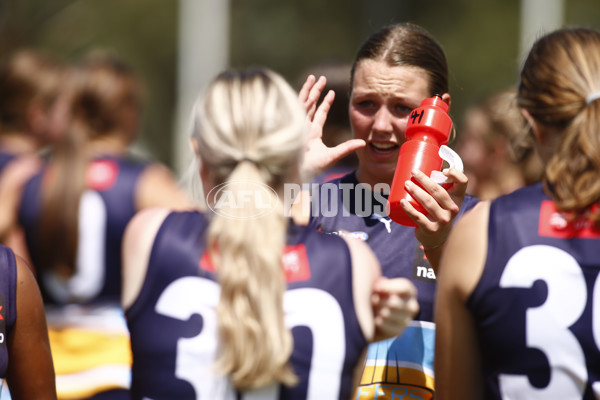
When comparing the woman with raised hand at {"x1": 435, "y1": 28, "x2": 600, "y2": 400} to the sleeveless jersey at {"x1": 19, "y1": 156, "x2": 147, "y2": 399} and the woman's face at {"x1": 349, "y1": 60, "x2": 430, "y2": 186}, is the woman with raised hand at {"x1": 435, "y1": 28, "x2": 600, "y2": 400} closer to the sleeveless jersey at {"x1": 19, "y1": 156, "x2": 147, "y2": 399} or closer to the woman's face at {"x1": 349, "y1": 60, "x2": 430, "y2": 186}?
the woman's face at {"x1": 349, "y1": 60, "x2": 430, "y2": 186}

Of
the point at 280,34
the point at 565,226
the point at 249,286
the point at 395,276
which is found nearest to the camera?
the point at 249,286

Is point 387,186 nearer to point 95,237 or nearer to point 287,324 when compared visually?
point 287,324

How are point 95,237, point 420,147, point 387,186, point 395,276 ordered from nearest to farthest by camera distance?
point 420,147
point 395,276
point 387,186
point 95,237

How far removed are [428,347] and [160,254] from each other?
0.91 meters

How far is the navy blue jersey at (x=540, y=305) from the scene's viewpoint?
1.98 metres

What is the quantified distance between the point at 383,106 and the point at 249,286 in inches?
34.1

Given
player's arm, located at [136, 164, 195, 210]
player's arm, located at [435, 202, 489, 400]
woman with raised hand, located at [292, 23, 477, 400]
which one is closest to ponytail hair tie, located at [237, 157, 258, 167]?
woman with raised hand, located at [292, 23, 477, 400]

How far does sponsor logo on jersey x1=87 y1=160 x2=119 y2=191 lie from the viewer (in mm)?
4234

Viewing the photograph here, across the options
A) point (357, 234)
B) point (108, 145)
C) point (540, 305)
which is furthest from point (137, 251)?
point (108, 145)

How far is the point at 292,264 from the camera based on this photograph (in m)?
2.00

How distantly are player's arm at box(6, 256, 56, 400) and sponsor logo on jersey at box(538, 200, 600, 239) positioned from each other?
1.30 m

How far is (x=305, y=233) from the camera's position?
2064 mm

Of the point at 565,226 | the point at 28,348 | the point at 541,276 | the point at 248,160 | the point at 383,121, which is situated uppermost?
the point at 383,121

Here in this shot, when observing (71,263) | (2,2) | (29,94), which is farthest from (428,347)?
(2,2)
